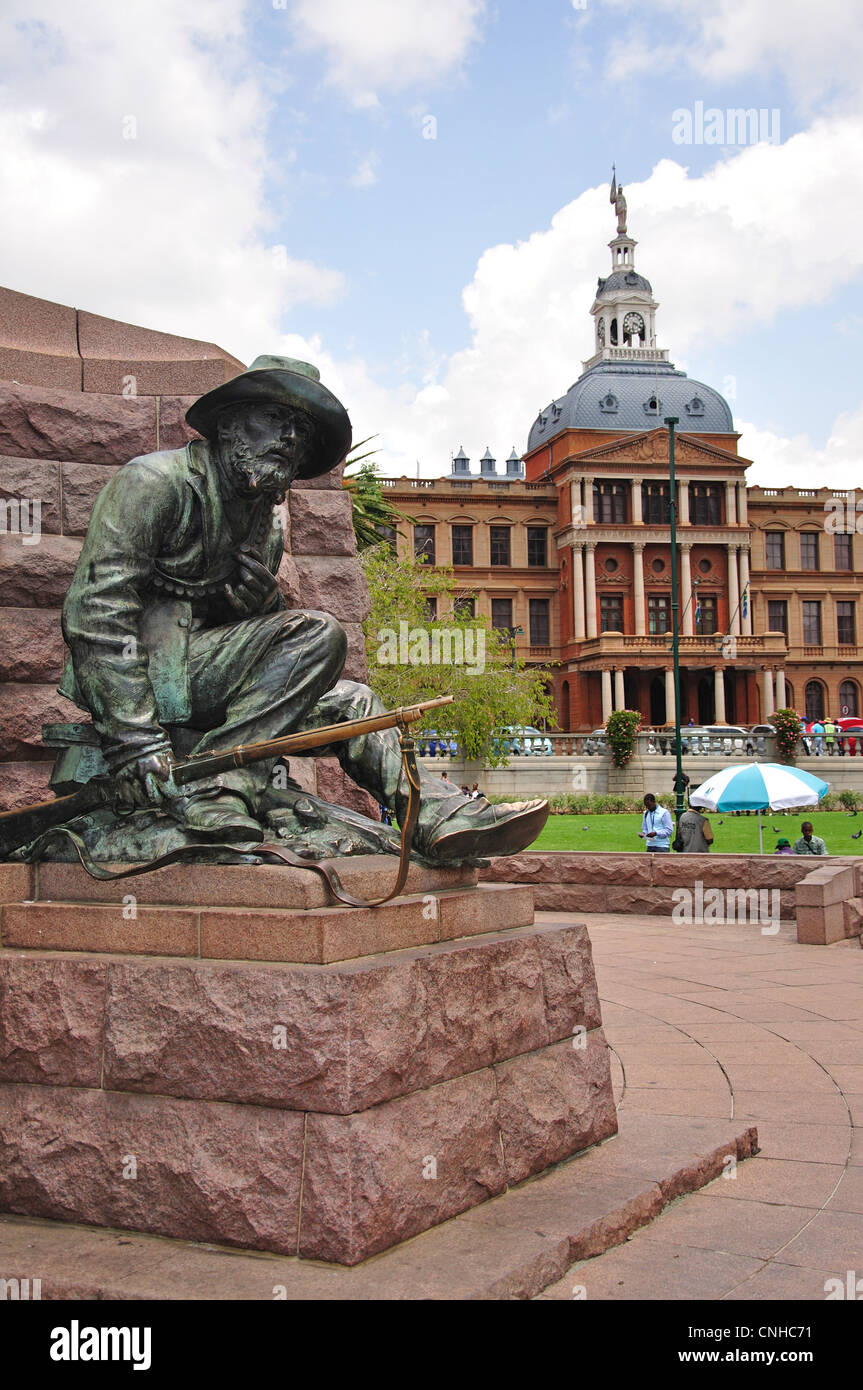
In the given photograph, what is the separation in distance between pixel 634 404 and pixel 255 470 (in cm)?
7176

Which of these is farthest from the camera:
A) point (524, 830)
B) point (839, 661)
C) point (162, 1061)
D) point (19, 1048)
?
point (839, 661)

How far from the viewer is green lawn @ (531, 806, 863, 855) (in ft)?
75.7

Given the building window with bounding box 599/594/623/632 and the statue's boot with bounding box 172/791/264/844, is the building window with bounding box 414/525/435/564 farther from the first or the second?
the statue's boot with bounding box 172/791/264/844

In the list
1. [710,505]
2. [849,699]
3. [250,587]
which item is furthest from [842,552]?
[250,587]

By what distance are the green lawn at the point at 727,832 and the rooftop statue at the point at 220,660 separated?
15.8m

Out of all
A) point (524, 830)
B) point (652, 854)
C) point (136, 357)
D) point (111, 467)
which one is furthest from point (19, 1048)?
point (652, 854)

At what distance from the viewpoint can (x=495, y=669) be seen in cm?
4269

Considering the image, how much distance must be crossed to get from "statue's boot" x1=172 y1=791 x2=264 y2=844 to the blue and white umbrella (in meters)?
11.1

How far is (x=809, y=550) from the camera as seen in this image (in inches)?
2987

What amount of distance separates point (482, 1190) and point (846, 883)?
7507 mm

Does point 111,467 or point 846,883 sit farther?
point 846,883

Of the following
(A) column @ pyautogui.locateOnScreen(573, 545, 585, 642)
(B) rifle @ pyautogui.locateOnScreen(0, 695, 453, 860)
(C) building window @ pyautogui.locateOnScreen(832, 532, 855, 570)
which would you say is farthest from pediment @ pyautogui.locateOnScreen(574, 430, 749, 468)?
(B) rifle @ pyautogui.locateOnScreen(0, 695, 453, 860)

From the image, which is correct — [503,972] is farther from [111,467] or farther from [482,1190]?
[111,467]

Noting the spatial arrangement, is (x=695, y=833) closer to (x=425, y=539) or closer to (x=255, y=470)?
(x=255, y=470)
